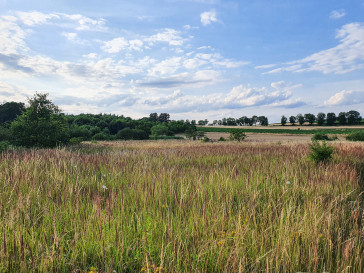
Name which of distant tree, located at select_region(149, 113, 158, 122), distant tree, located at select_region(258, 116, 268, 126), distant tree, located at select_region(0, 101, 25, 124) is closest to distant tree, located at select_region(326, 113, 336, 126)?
distant tree, located at select_region(258, 116, 268, 126)

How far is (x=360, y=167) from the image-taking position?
842 cm

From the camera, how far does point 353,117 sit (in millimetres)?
124375

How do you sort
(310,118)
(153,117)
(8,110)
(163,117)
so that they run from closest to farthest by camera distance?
(8,110) → (310,118) → (153,117) → (163,117)

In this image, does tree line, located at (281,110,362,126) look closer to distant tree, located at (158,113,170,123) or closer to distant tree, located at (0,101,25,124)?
distant tree, located at (158,113,170,123)

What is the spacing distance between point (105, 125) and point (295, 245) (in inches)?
3879

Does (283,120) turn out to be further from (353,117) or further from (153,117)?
(153,117)

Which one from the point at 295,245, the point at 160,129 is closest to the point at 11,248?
the point at 295,245

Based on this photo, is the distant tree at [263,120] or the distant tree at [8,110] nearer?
the distant tree at [8,110]

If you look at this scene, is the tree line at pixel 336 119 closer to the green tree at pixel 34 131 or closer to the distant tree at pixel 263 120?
the distant tree at pixel 263 120

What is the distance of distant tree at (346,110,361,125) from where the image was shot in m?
122

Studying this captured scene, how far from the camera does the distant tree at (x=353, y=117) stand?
12246 cm

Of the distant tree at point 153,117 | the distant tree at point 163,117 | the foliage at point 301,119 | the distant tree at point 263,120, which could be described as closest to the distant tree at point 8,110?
the distant tree at point 153,117

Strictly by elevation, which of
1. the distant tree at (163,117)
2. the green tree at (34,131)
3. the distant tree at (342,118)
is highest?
the distant tree at (163,117)

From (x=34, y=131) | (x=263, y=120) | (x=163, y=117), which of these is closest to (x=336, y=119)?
(x=263, y=120)
